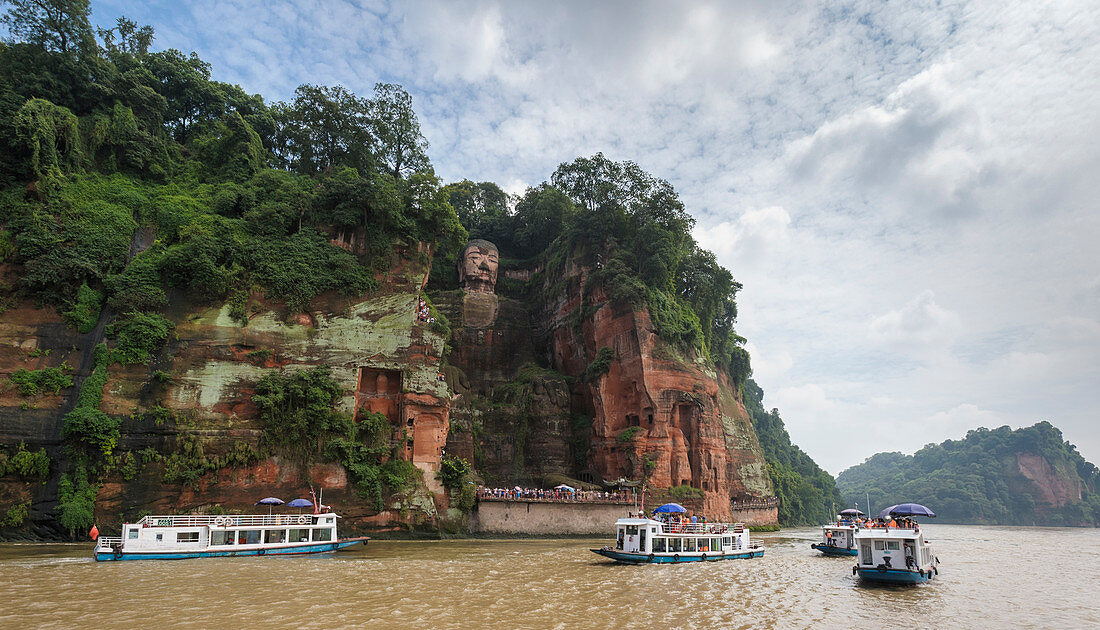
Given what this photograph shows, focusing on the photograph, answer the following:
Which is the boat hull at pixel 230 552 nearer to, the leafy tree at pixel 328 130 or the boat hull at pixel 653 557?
the boat hull at pixel 653 557

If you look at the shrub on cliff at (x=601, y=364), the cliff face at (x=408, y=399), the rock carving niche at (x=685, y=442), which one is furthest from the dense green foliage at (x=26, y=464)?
the rock carving niche at (x=685, y=442)

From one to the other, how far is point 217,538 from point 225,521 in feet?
3.93

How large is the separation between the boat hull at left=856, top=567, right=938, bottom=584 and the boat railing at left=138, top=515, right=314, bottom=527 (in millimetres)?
22752

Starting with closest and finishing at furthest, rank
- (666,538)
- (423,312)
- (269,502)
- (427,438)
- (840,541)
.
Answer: (269,502) → (666,538) → (840,541) → (427,438) → (423,312)

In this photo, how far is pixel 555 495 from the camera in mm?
41500

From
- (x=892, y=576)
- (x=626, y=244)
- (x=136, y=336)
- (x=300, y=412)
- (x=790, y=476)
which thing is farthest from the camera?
(x=790, y=476)

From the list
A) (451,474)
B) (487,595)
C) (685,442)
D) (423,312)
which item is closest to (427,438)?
(451,474)

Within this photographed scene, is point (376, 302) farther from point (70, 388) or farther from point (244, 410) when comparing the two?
point (70, 388)

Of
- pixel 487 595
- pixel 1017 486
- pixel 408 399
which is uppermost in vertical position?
pixel 408 399

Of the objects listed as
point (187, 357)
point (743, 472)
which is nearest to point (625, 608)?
point (187, 357)

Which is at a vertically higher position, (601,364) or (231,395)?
(601,364)

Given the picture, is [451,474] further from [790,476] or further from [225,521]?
[790,476]

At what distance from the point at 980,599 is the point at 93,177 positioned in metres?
47.7

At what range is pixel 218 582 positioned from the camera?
58.2 feet
